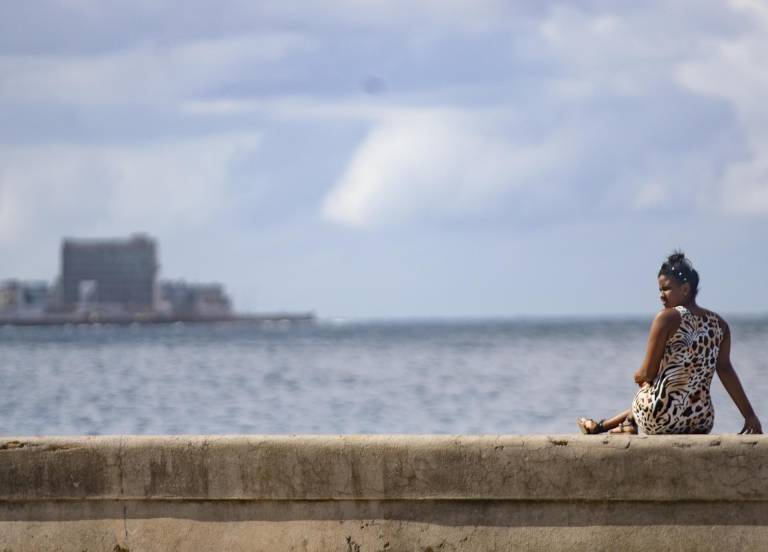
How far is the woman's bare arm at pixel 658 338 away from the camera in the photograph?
654 cm

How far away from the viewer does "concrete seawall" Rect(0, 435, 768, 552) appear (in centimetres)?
576

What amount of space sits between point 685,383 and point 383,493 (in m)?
1.64

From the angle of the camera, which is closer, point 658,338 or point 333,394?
point 658,338

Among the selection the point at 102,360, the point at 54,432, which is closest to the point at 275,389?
the point at 54,432

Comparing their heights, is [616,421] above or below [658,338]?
below

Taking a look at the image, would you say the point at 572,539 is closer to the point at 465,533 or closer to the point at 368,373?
the point at 465,533

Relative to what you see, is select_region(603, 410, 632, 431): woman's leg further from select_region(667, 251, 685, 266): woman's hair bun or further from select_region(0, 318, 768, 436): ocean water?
select_region(0, 318, 768, 436): ocean water

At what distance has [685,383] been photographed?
657cm

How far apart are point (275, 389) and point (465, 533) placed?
3353cm

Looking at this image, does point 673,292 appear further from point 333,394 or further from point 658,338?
point 333,394

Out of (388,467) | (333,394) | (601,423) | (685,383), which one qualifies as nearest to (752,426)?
(685,383)

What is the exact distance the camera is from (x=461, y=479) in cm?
586

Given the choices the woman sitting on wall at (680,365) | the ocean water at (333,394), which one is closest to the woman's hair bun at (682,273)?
the woman sitting on wall at (680,365)

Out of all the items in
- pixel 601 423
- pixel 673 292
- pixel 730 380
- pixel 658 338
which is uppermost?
pixel 673 292
